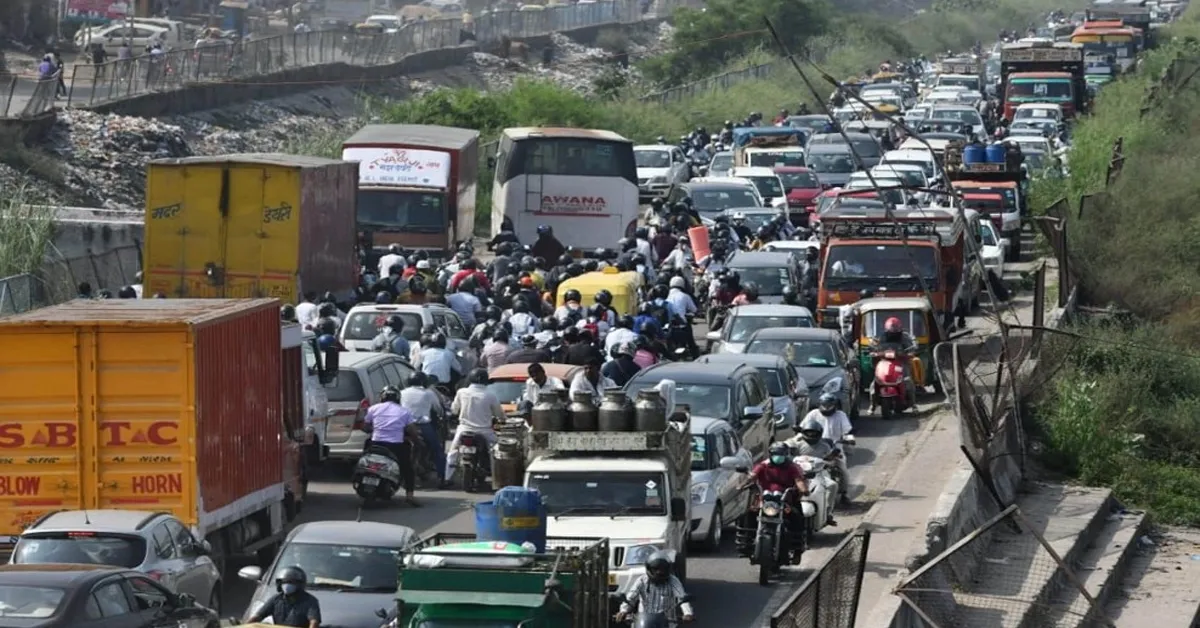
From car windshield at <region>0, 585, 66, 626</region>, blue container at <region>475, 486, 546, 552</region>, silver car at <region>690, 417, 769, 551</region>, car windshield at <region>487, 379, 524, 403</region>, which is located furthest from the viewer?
car windshield at <region>487, 379, 524, 403</region>

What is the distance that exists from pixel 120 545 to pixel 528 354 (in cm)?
1034

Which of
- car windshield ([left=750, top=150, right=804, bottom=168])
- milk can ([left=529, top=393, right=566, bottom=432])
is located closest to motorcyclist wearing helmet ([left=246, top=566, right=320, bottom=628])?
milk can ([left=529, top=393, right=566, bottom=432])

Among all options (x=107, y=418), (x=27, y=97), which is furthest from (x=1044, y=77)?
(x=107, y=418)

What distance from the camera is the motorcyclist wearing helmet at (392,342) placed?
87.1 feet

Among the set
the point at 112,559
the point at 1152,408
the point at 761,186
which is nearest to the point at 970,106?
the point at 761,186

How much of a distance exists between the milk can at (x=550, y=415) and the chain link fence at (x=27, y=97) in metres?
30.1

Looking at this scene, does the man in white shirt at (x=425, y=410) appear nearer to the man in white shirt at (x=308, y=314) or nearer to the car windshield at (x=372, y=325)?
the car windshield at (x=372, y=325)

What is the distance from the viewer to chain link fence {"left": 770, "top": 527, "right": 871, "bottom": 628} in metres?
11.5

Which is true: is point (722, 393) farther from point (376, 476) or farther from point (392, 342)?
point (392, 342)

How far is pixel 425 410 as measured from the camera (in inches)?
910

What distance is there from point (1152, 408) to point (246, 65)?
38.8 meters

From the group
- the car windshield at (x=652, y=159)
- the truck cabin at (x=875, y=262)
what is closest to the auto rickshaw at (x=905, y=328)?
the truck cabin at (x=875, y=262)

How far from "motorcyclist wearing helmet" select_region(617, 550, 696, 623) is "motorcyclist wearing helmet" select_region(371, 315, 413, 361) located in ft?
36.7

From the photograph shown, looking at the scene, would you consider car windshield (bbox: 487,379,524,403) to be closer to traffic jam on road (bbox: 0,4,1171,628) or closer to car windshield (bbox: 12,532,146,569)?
traffic jam on road (bbox: 0,4,1171,628)
